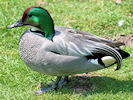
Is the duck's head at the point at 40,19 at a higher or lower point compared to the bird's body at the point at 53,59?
higher

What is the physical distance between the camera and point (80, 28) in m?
6.14

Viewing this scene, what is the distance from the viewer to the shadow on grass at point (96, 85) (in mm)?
4104

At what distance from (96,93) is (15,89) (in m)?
1.12

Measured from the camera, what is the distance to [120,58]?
392 centimetres

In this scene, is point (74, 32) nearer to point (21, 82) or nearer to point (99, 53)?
point (99, 53)

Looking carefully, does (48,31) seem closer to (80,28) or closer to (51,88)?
(51,88)

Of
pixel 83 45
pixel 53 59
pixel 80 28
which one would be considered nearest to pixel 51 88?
pixel 53 59

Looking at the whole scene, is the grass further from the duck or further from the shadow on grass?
the duck

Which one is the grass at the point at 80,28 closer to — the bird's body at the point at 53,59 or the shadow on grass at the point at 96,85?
the shadow on grass at the point at 96,85

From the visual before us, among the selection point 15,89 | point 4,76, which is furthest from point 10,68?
point 15,89

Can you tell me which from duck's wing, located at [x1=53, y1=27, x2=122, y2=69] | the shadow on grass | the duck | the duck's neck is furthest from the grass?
the duck's neck

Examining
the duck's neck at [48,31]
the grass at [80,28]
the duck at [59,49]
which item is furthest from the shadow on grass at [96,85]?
the duck's neck at [48,31]

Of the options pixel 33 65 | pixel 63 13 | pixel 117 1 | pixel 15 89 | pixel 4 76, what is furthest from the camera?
pixel 117 1

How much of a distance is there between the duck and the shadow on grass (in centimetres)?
34
